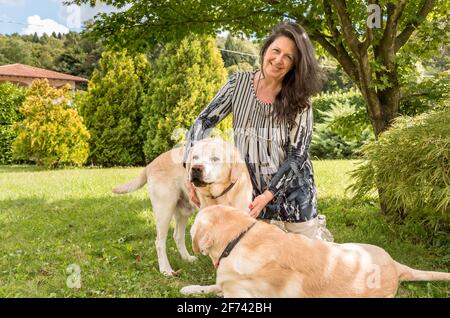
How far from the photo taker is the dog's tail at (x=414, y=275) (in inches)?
119

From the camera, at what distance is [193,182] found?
3145 mm

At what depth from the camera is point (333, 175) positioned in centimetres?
960

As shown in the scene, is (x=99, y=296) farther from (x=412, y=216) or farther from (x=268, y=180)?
(x=412, y=216)

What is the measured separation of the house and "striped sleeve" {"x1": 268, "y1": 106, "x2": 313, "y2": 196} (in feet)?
46.6

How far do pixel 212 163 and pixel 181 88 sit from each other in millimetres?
8471

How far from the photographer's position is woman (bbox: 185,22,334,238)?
3.36 metres

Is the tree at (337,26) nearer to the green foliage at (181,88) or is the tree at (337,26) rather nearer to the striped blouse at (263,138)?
the striped blouse at (263,138)

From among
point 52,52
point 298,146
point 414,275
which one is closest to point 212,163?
Result: point 298,146

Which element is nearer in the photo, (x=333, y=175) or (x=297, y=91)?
(x=297, y=91)

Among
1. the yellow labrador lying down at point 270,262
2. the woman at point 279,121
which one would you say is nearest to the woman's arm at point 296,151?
the woman at point 279,121

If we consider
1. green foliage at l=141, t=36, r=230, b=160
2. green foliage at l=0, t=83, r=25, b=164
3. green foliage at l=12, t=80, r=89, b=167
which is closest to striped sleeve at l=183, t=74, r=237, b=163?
green foliage at l=141, t=36, r=230, b=160
